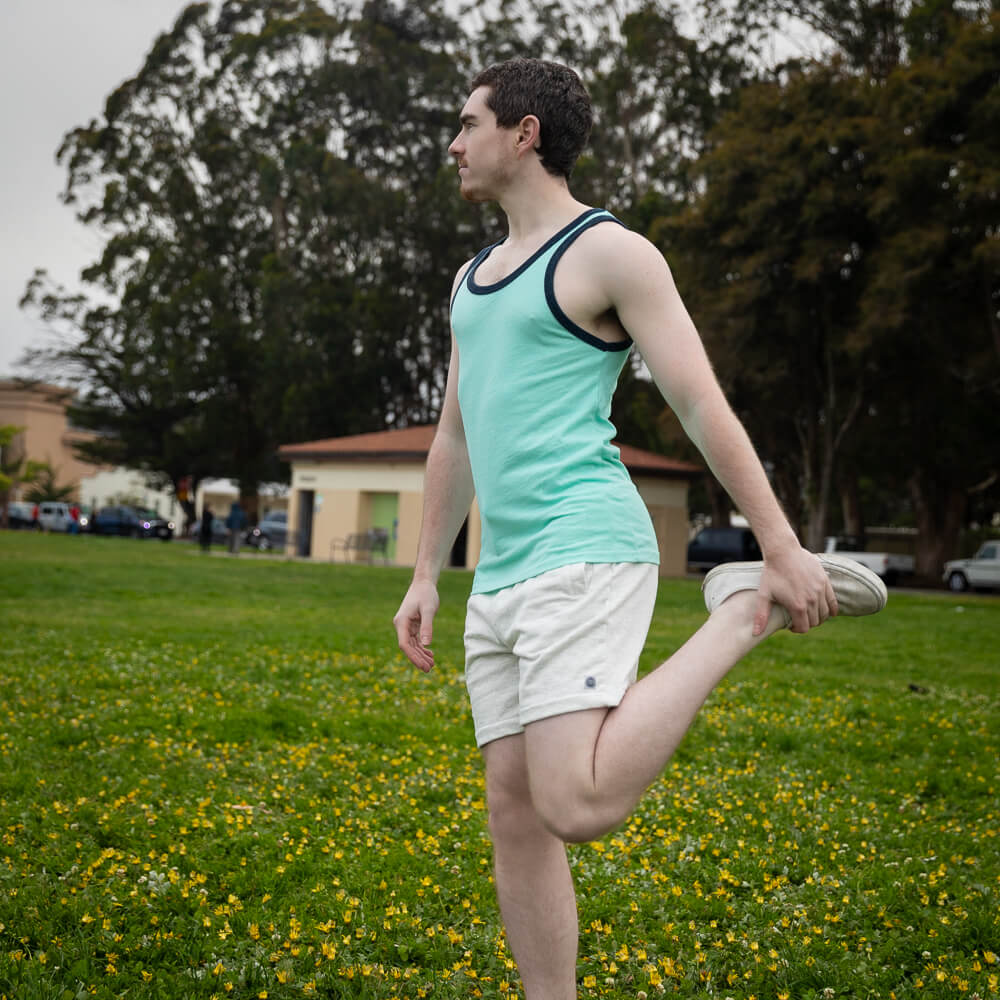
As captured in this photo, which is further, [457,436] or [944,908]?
[944,908]

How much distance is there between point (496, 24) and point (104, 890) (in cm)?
4129

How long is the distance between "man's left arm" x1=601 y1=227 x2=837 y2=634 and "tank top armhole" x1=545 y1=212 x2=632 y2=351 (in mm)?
63

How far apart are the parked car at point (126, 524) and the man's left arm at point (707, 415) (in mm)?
54231

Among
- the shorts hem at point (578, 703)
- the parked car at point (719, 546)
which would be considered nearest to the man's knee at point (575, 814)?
the shorts hem at point (578, 703)

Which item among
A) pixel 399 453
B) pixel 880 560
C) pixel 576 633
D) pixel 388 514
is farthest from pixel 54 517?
pixel 576 633

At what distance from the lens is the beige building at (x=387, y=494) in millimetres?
39438

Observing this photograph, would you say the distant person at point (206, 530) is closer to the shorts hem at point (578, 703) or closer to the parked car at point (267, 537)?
the parked car at point (267, 537)

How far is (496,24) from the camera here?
136 ft

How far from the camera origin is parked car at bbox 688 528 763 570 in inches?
1695

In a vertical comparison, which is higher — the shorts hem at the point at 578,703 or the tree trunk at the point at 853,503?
the tree trunk at the point at 853,503

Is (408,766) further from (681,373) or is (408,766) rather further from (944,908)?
(681,373)

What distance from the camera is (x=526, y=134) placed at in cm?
256

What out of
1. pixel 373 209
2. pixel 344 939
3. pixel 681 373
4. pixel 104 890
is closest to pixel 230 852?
pixel 104 890

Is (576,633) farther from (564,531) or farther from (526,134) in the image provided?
(526,134)
